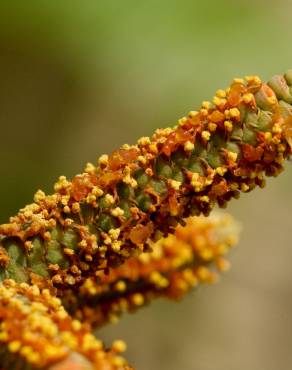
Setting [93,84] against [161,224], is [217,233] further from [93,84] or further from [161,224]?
[93,84]

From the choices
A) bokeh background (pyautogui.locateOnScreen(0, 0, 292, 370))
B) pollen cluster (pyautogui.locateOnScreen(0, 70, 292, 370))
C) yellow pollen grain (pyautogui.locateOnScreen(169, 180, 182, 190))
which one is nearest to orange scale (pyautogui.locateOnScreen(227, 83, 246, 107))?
pollen cluster (pyautogui.locateOnScreen(0, 70, 292, 370))

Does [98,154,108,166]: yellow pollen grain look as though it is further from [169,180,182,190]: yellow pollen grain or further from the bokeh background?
the bokeh background

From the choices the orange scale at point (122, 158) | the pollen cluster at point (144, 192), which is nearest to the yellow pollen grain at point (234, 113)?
the pollen cluster at point (144, 192)

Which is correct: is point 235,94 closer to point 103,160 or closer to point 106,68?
point 103,160

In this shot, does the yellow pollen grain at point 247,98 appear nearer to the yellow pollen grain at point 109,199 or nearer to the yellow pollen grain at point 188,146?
the yellow pollen grain at point 188,146

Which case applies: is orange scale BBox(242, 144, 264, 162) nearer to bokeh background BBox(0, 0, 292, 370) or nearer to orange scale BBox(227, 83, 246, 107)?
orange scale BBox(227, 83, 246, 107)

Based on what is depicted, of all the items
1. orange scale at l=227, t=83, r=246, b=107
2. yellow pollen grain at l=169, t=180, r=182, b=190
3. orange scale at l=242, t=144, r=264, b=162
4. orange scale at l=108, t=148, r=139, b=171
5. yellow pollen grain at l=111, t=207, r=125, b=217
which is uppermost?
orange scale at l=108, t=148, r=139, b=171

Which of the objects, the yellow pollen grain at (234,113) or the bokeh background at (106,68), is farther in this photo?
the bokeh background at (106,68)

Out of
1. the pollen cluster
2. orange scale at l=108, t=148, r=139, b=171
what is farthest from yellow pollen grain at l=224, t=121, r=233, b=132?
orange scale at l=108, t=148, r=139, b=171

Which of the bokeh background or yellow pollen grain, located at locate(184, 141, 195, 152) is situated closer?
yellow pollen grain, located at locate(184, 141, 195, 152)

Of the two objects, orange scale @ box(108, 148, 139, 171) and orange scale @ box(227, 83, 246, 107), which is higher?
orange scale @ box(108, 148, 139, 171)

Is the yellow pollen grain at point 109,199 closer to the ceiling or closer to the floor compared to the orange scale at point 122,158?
closer to the floor

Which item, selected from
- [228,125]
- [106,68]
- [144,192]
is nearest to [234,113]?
[228,125]
